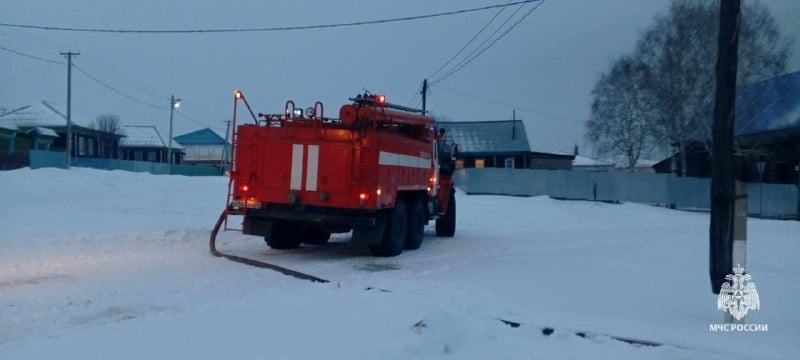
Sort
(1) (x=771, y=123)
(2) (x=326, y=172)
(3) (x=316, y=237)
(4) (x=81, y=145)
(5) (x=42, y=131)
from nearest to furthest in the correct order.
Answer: (2) (x=326, y=172), (3) (x=316, y=237), (1) (x=771, y=123), (5) (x=42, y=131), (4) (x=81, y=145)

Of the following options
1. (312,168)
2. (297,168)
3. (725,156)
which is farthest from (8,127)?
(725,156)

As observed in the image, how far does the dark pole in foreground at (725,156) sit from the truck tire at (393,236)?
7308mm

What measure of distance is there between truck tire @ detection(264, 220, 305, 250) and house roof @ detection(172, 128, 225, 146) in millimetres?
81678

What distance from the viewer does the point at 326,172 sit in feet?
45.9

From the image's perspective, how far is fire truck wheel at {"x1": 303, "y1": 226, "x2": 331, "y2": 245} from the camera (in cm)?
1686

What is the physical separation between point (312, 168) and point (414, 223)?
3.47 m

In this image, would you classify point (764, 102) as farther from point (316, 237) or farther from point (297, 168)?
point (297, 168)

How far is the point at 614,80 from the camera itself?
44719 mm

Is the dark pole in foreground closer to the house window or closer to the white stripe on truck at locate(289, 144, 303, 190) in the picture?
the white stripe on truck at locate(289, 144, 303, 190)

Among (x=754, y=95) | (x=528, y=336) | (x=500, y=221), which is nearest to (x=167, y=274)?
(x=528, y=336)

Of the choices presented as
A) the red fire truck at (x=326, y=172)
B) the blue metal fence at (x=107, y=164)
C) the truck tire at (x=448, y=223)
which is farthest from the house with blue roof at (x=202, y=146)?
the red fire truck at (x=326, y=172)

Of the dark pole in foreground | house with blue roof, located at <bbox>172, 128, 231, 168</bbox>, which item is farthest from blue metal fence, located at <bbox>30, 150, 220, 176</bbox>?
the dark pole in foreground

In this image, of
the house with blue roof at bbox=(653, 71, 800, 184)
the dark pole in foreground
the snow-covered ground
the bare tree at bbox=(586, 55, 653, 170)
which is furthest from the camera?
the bare tree at bbox=(586, 55, 653, 170)

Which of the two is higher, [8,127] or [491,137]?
[491,137]
